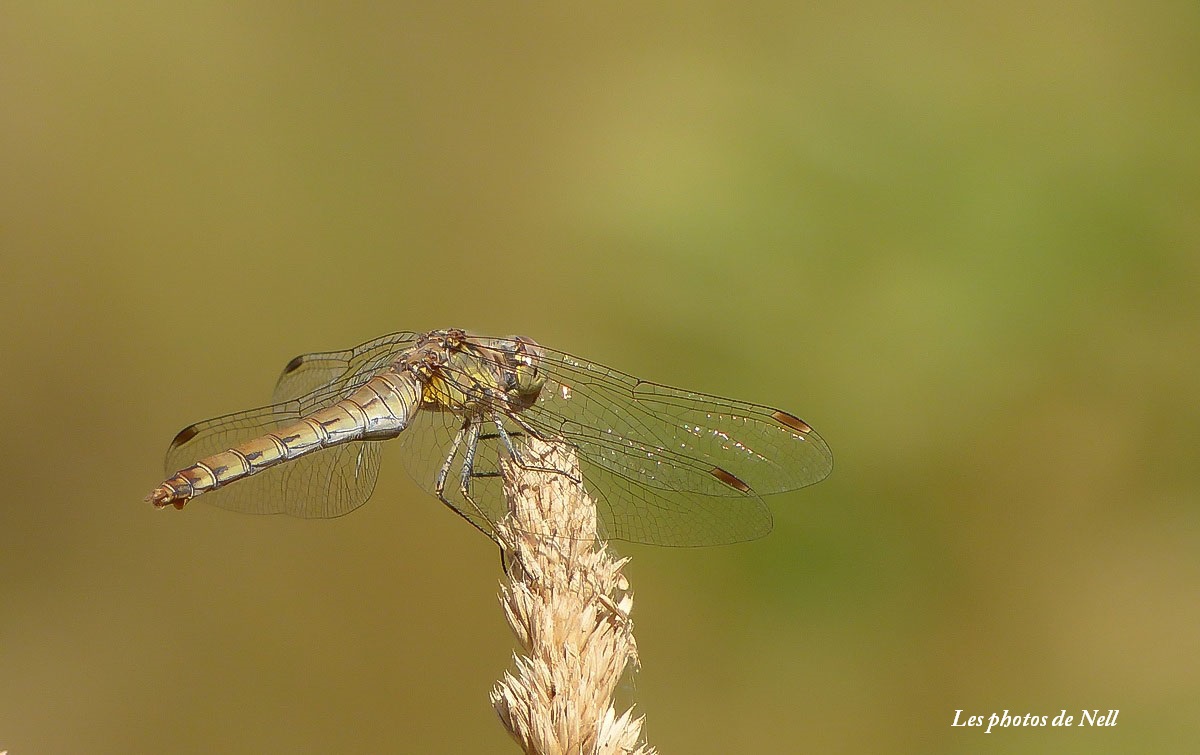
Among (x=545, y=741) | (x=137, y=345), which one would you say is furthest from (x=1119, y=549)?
(x=137, y=345)

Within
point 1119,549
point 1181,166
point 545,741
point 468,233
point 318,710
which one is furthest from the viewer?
point 468,233

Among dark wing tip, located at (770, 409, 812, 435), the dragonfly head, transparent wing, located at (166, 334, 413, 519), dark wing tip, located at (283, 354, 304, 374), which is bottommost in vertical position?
transparent wing, located at (166, 334, 413, 519)

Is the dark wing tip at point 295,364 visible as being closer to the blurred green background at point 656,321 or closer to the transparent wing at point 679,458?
the blurred green background at point 656,321

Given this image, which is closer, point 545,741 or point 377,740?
point 545,741

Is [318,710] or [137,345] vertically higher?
[137,345]

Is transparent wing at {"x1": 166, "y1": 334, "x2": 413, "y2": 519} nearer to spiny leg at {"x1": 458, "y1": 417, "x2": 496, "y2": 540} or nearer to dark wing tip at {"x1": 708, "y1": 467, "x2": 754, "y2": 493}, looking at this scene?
spiny leg at {"x1": 458, "y1": 417, "x2": 496, "y2": 540}

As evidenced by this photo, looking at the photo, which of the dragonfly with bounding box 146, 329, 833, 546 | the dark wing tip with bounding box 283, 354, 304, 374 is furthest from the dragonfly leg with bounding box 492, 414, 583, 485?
the dark wing tip with bounding box 283, 354, 304, 374

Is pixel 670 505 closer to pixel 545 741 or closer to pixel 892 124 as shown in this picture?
pixel 545 741
